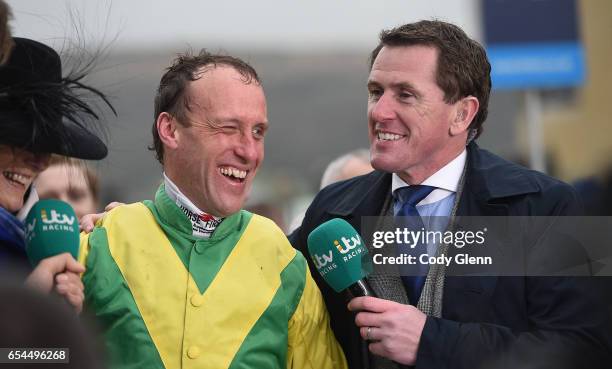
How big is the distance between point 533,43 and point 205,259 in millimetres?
6233

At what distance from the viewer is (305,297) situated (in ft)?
13.6

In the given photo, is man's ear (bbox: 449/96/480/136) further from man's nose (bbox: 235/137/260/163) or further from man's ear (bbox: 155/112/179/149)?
man's ear (bbox: 155/112/179/149)

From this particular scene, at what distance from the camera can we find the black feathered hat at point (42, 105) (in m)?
3.31

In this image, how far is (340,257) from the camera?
3889 millimetres

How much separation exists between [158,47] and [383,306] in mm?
51238

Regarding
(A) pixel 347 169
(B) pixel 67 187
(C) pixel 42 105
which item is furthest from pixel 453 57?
(A) pixel 347 169

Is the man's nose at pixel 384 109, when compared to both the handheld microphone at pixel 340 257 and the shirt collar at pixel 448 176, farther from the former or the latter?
the handheld microphone at pixel 340 257

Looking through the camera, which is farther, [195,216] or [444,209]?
[444,209]

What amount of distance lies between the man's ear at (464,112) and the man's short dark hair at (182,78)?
2.84ft

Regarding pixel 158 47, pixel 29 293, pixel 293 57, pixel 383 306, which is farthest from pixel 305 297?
pixel 293 57

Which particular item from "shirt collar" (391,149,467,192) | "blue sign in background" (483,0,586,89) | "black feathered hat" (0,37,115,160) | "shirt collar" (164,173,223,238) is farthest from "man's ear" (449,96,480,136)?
"blue sign in background" (483,0,586,89)

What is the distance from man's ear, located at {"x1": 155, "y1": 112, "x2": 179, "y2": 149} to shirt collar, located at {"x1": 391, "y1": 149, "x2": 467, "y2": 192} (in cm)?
96

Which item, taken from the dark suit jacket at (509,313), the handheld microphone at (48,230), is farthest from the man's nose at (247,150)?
the handheld microphone at (48,230)

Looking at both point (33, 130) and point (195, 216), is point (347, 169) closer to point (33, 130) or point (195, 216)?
point (195, 216)
